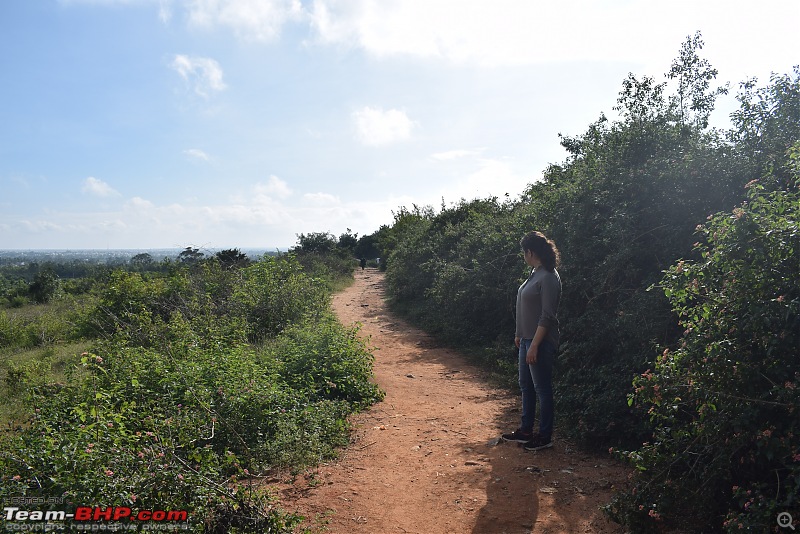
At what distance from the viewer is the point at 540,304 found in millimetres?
4383

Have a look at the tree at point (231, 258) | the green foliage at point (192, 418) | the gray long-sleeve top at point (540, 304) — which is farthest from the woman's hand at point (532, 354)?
the tree at point (231, 258)

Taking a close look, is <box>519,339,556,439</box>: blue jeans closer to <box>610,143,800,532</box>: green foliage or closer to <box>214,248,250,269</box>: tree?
<box>610,143,800,532</box>: green foliage

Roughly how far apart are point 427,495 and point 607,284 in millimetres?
3732

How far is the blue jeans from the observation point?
14.3ft

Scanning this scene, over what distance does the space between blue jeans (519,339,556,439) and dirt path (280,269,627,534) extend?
263 mm

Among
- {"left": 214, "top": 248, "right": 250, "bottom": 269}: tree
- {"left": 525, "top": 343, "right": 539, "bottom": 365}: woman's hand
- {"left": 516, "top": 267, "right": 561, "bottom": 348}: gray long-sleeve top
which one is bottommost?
{"left": 525, "top": 343, "right": 539, "bottom": 365}: woman's hand

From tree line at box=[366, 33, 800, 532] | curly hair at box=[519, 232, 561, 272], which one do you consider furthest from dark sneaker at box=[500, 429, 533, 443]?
curly hair at box=[519, 232, 561, 272]

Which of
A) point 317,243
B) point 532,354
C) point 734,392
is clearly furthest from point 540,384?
point 317,243

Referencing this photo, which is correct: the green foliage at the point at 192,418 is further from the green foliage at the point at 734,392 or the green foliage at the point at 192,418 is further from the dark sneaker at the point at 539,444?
the green foliage at the point at 734,392

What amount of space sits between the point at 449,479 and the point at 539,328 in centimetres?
145

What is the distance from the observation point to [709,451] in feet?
9.83

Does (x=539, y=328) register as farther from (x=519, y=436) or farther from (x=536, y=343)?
(x=519, y=436)

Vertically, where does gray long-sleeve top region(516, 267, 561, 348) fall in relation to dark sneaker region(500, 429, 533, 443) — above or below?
above

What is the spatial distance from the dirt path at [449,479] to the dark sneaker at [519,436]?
0.09 m
